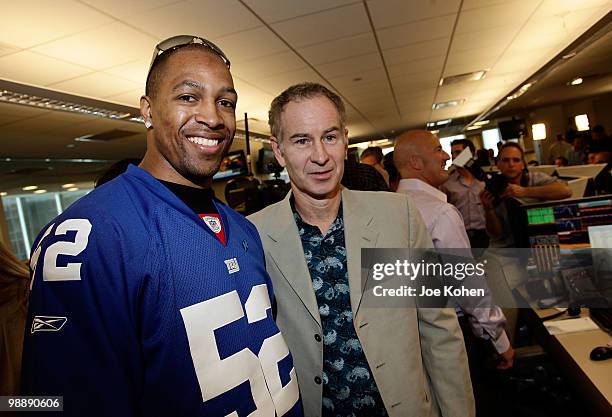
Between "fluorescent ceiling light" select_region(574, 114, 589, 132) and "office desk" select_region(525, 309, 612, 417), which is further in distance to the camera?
"fluorescent ceiling light" select_region(574, 114, 589, 132)

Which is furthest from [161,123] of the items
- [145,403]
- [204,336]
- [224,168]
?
[224,168]

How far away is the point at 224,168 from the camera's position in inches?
351

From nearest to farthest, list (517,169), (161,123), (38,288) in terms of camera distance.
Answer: (38,288) → (161,123) → (517,169)

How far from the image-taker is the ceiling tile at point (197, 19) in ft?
9.86

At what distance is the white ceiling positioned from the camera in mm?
3078

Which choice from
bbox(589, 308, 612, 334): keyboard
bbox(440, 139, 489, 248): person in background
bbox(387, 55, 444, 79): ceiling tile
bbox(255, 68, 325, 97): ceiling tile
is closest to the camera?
bbox(589, 308, 612, 334): keyboard

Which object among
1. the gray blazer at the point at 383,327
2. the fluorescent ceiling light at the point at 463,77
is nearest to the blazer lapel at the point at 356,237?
the gray blazer at the point at 383,327

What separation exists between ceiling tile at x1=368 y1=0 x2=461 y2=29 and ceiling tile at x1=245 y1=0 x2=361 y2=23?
1.23ft

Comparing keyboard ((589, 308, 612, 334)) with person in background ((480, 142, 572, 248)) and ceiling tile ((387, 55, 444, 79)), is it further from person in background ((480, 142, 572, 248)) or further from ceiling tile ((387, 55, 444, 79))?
ceiling tile ((387, 55, 444, 79))

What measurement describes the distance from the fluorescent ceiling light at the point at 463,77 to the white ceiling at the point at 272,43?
10.6 inches

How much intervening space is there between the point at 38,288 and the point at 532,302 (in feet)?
7.96

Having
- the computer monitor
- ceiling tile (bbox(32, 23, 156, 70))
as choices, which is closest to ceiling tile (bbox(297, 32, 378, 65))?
ceiling tile (bbox(32, 23, 156, 70))

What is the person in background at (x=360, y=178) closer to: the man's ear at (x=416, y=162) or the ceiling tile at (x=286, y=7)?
the man's ear at (x=416, y=162)

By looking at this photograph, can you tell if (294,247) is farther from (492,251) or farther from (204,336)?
(492,251)
